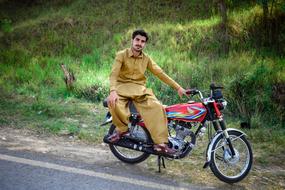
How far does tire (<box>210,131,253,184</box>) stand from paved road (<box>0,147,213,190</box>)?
1.53 feet

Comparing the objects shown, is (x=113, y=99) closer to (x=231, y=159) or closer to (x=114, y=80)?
(x=114, y=80)

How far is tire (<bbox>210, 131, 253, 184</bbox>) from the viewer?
16.6 ft

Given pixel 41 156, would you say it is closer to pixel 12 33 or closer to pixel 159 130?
pixel 159 130

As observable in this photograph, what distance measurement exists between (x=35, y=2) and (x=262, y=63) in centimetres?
1291

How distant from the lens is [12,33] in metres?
16.2

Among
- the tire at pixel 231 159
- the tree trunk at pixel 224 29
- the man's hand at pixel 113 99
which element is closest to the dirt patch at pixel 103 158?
the tire at pixel 231 159

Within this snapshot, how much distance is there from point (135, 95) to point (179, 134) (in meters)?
0.76

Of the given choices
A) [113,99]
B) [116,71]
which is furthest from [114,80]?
[113,99]

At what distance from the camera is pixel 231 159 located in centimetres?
520

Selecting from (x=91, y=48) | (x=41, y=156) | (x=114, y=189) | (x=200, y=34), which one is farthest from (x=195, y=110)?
(x=91, y=48)

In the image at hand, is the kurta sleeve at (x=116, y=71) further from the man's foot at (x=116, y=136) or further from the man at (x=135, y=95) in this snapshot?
the man's foot at (x=116, y=136)

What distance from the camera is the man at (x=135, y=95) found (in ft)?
17.0

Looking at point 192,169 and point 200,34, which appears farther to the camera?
point 200,34

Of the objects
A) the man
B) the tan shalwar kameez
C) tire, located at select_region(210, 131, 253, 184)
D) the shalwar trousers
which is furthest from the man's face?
tire, located at select_region(210, 131, 253, 184)
